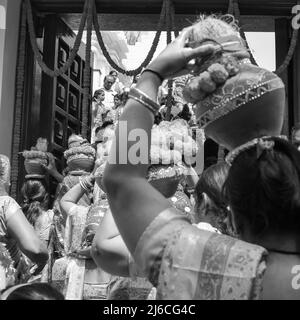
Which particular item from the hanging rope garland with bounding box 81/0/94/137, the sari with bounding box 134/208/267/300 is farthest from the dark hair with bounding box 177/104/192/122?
the sari with bounding box 134/208/267/300

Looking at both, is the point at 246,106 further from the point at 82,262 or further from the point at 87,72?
the point at 87,72

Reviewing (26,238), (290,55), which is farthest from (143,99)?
(290,55)

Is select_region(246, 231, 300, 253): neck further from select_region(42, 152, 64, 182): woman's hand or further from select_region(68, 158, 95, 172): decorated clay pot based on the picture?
select_region(42, 152, 64, 182): woman's hand

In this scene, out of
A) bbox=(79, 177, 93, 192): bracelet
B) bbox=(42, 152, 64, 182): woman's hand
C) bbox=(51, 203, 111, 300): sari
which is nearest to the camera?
bbox=(51, 203, 111, 300): sari

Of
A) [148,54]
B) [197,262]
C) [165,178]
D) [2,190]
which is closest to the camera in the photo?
[197,262]

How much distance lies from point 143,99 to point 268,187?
31 centimetres

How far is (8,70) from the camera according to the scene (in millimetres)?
5895

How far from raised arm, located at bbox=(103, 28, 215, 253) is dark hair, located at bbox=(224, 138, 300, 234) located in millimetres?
164

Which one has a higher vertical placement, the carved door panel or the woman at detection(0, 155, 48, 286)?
the carved door panel

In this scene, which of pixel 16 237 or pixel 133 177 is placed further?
pixel 16 237

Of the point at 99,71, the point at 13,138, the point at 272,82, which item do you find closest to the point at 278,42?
the point at 13,138

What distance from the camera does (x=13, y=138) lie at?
5.92 m

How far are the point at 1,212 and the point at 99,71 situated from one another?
268 inches

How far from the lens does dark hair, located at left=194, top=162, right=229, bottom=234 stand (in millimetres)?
2094
